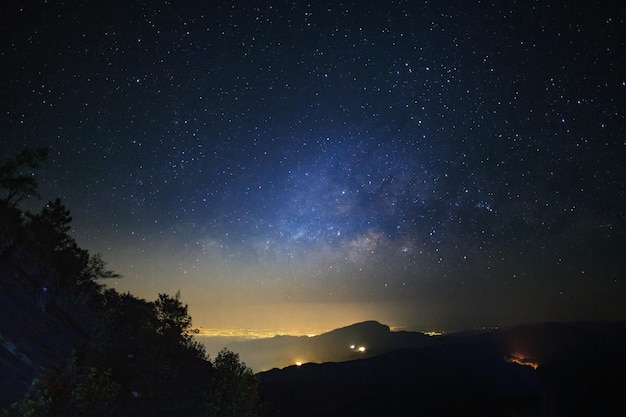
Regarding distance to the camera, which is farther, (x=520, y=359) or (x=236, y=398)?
(x=520, y=359)

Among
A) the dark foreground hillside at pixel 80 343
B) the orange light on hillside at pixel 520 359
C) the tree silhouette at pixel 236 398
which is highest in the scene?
the dark foreground hillside at pixel 80 343

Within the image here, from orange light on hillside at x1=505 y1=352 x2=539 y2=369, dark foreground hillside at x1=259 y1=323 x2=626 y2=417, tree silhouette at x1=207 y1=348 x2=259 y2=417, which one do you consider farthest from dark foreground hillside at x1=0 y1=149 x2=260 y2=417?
orange light on hillside at x1=505 y1=352 x2=539 y2=369

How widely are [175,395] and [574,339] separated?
419 ft

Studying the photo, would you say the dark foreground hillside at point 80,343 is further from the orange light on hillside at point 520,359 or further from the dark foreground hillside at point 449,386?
the orange light on hillside at point 520,359

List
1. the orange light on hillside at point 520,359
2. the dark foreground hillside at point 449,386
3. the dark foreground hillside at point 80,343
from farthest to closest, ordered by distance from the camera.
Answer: the orange light on hillside at point 520,359, the dark foreground hillside at point 449,386, the dark foreground hillside at point 80,343

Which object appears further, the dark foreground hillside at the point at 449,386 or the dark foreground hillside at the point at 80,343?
the dark foreground hillside at the point at 449,386

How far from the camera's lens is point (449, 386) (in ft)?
146

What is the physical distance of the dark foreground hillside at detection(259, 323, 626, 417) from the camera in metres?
33.6

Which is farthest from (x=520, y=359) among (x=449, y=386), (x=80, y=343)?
(x=80, y=343)

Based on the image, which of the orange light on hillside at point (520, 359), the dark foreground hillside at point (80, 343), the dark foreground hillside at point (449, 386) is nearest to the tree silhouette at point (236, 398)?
the dark foreground hillside at point (80, 343)

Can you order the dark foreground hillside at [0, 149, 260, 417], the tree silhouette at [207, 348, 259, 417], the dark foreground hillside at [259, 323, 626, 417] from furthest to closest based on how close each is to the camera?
the dark foreground hillside at [259, 323, 626, 417]
the tree silhouette at [207, 348, 259, 417]
the dark foreground hillside at [0, 149, 260, 417]

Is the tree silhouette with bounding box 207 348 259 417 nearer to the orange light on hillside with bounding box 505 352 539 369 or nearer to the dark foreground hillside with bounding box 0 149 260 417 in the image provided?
the dark foreground hillside with bounding box 0 149 260 417

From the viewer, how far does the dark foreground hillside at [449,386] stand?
1321 inches

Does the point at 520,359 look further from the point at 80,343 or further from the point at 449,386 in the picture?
the point at 80,343
